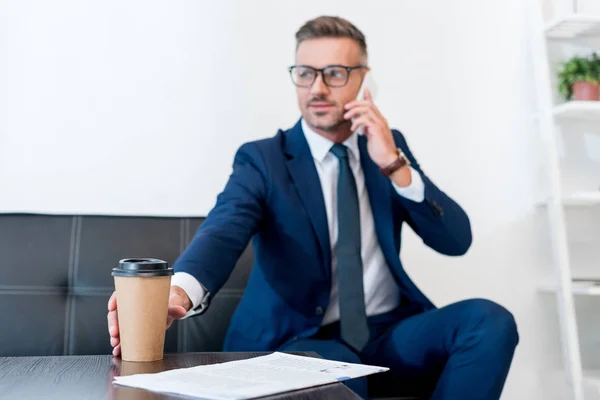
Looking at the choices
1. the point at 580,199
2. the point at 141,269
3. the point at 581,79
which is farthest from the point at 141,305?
the point at 581,79

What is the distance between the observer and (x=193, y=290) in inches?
42.9

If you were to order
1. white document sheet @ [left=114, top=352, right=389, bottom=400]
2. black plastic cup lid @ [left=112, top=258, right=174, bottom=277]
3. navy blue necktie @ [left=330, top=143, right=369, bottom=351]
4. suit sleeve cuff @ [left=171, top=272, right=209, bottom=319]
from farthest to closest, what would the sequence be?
navy blue necktie @ [left=330, top=143, right=369, bottom=351]
suit sleeve cuff @ [left=171, top=272, right=209, bottom=319]
black plastic cup lid @ [left=112, top=258, right=174, bottom=277]
white document sheet @ [left=114, top=352, right=389, bottom=400]

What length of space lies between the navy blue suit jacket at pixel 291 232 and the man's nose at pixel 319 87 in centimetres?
12

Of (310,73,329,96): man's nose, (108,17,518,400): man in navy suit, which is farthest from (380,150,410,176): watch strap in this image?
(310,73,329,96): man's nose

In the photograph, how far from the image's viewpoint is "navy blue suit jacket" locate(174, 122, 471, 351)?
1.44 metres

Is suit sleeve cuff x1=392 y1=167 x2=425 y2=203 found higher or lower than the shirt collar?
lower

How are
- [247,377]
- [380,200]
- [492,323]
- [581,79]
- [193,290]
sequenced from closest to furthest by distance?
[247,377]
[193,290]
[492,323]
[380,200]
[581,79]

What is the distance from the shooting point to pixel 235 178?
1.51m

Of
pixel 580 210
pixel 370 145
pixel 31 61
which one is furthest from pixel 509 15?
pixel 31 61

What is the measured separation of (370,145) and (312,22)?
0.40m

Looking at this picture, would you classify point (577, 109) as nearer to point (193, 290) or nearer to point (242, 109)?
point (242, 109)

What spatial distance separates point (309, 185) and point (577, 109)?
99 centimetres

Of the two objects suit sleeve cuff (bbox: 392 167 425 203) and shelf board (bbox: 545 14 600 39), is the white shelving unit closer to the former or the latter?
shelf board (bbox: 545 14 600 39)

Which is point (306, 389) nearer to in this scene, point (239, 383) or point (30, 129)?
point (239, 383)
